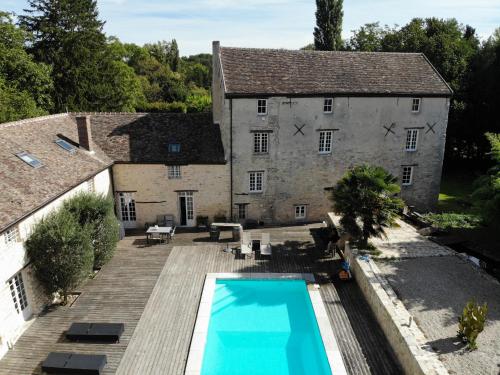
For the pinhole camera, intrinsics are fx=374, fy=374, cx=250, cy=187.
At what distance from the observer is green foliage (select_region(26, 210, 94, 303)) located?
54.7 ft

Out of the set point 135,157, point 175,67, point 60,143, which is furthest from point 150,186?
point 175,67

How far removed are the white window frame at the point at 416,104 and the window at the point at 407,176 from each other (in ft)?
15.2

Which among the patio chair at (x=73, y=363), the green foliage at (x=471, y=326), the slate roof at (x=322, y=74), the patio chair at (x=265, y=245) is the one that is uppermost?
the slate roof at (x=322, y=74)

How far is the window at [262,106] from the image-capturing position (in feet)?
87.8

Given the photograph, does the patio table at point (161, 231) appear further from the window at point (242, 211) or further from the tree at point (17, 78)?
the tree at point (17, 78)

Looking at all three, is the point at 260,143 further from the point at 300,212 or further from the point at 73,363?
the point at 73,363

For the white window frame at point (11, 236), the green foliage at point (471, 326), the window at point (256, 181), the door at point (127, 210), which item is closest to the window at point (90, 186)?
the door at point (127, 210)

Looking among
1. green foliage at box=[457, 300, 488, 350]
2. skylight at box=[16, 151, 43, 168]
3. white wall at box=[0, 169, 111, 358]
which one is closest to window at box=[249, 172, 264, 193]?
white wall at box=[0, 169, 111, 358]

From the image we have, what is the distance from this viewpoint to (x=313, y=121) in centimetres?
2789

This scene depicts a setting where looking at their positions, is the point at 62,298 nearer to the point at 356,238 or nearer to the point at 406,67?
the point at 356,238

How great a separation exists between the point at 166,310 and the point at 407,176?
22632 millimetres

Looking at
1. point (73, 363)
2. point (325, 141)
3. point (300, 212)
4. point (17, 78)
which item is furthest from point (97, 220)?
point (17, 78)

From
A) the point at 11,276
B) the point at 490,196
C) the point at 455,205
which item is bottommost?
the point at 455,205

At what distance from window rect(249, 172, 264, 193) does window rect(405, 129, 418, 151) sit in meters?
12.2
